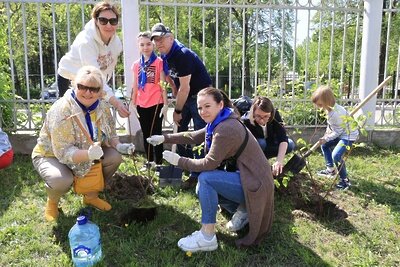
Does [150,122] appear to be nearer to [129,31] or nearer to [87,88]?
[129,31]

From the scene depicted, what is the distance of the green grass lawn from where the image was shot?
8.87ft

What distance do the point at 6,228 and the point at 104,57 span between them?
163cm

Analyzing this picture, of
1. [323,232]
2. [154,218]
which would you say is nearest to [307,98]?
[323,232]

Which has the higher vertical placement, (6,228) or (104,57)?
(104,57)

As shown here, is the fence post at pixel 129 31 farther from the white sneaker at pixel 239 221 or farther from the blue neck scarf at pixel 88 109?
the white sneaker at pixel 239 221

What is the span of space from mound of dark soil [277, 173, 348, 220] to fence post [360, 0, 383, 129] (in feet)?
7.64

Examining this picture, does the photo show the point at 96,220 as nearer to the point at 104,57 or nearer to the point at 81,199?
the point at 81,199

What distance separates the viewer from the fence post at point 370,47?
546 centimetres

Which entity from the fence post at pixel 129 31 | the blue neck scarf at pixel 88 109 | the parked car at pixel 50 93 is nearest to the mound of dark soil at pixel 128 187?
the blue neck scarf at pixel 88 109

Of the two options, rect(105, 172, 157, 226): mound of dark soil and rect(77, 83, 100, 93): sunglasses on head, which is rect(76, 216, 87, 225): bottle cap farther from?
rect(77, 83, 100, 93): sunglasses on head

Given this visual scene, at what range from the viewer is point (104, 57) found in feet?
11.9

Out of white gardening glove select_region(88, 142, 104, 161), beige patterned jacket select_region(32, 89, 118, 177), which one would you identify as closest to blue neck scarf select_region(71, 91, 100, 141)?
beige patterned jacket select_region(32, 89, 118, 177)

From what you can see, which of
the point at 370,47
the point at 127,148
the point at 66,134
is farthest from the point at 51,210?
the point at 370,47

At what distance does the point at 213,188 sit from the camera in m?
2.76
